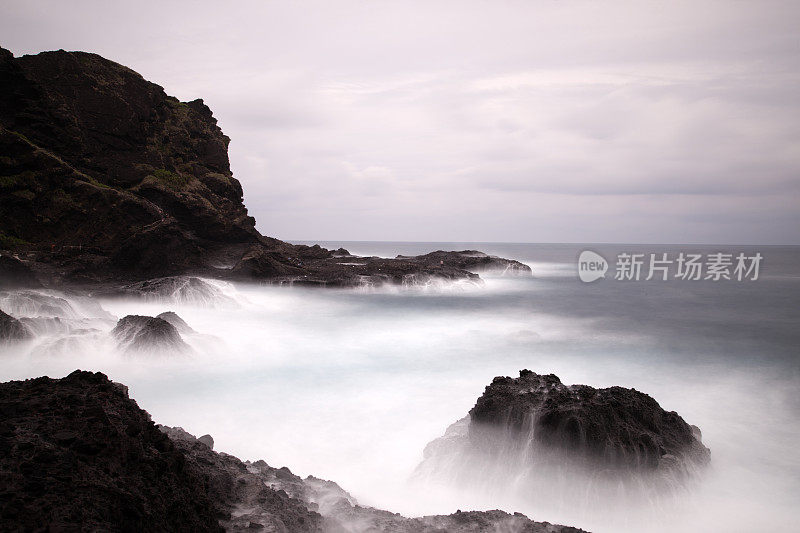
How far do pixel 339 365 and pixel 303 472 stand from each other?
5.50 metres

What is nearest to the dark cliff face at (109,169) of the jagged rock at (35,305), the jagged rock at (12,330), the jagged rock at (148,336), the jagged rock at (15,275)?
the jagged rock at (15,275)

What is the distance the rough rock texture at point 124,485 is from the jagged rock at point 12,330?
7652 mm

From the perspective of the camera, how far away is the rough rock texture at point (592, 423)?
199 inches

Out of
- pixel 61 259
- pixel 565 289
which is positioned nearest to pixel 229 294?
pixel 61 259

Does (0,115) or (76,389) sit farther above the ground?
(0,115)

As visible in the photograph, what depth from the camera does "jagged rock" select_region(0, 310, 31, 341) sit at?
9.37 m

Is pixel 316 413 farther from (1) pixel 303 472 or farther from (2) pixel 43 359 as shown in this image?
(2) pixel 43 359

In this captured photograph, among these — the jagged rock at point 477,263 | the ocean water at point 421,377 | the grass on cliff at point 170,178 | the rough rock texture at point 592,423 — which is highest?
the grass on cliff at point 170,178

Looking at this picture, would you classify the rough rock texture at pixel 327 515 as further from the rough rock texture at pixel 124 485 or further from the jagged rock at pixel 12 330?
the jagged rock at pixel 12 330

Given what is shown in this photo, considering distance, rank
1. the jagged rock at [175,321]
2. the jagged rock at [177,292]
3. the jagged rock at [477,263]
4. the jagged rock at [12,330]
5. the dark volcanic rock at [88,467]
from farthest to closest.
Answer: the jagged rock at [477,263], the jagged rock at [177,292], the jagged rock at [175,321], the jagged rock at [12,330], the dark volcanic rock at [88,467]

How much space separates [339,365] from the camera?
465 inches

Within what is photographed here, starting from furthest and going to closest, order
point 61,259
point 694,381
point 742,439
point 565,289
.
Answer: point 565,289, point 61,259, point 694,381, point 742,439

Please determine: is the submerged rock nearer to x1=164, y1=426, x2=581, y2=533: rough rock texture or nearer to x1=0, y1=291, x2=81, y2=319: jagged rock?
x1=164, y1=426, x2=581, y2=533: rough rock texture

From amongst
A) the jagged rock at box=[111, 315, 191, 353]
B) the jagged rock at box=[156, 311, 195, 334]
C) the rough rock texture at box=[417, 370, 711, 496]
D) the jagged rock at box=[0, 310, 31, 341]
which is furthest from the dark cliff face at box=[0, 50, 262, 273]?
the rough rock texture at box=[417, 370, 711, 496]
